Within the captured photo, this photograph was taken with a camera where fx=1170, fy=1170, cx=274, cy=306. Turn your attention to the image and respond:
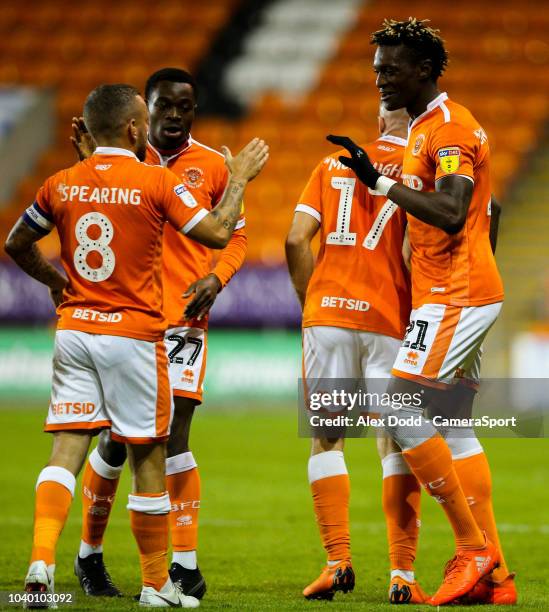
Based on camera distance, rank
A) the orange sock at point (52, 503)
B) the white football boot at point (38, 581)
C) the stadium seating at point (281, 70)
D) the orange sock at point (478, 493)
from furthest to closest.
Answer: the stadium seating at point (281, 70), the orange sock at point (478, 493), the orange sock at point (52, 503), the white football boot at point (38, 581)

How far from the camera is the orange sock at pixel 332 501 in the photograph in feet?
17.2

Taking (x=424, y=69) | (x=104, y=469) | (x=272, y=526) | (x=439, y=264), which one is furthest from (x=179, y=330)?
(x=272, y=526)

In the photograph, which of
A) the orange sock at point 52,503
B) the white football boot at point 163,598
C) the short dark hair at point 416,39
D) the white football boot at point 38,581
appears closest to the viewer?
the white football boot at point 38,581

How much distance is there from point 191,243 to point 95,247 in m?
1.02

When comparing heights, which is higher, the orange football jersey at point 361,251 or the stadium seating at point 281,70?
the stadium seating at point 281,70

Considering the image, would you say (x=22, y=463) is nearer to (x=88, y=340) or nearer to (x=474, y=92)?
(x=88, y=340)

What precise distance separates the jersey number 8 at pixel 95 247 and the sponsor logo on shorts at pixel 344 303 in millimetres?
1206

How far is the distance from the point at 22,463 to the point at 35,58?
1272 centimetres

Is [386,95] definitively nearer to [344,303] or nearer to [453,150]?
[453,150]

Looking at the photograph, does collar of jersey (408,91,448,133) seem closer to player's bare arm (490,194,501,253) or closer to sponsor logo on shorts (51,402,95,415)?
player's bare arm (490,194,501,253)

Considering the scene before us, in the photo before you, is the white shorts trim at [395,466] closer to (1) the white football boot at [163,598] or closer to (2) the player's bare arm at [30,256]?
(1) the white football boot at [163,598]

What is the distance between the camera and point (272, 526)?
744 centimetres

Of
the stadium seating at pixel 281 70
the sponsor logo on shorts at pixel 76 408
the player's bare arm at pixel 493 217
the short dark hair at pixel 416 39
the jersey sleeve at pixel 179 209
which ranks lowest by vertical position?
the sponsor logo on shorts at pixel 76 408

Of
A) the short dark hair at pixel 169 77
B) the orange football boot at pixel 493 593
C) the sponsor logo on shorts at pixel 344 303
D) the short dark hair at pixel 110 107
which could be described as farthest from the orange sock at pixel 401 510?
the short dark hair at pixel 169 77
